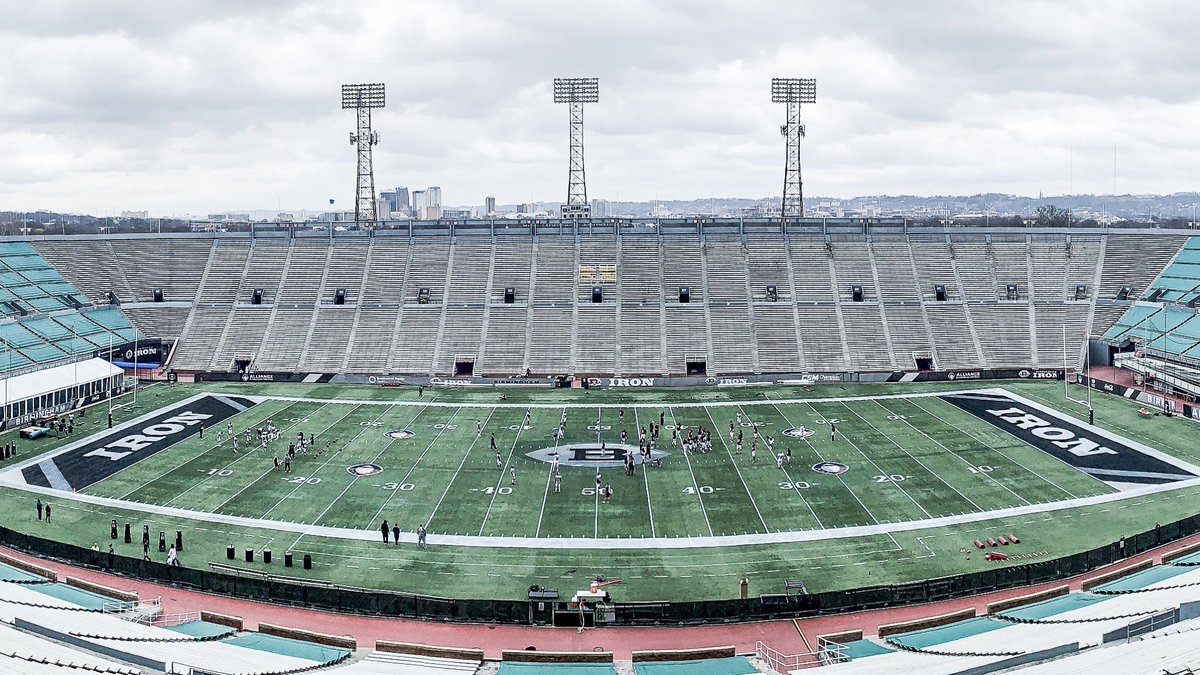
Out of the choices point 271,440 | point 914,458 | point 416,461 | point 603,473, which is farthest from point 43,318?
point 914,458

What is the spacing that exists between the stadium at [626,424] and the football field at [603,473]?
216mm

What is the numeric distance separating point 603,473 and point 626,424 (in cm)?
924

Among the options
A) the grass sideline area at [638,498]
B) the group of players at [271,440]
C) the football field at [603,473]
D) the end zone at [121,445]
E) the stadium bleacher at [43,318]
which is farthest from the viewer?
the stadium bleacher at [43,318]

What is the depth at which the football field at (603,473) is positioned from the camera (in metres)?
35.9

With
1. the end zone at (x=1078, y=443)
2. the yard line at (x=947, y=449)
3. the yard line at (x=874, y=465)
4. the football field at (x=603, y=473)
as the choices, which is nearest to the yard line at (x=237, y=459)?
the football field at (x=603, y=473)

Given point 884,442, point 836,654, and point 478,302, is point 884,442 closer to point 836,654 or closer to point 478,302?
point 836,654

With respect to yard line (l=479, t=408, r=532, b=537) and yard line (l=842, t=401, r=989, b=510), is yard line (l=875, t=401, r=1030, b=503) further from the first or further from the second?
yard line (l=479, t=408, r=532, b=537)

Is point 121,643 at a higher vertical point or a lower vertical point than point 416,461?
lower

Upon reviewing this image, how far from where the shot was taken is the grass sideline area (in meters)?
30.9

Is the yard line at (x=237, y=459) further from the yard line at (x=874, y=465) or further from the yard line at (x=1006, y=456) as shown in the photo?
the yard line at (x=1006, y=456)

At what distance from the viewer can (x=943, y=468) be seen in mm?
41219

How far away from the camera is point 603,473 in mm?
41219

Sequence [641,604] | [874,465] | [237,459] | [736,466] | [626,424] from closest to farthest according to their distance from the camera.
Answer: [641,604], [874,465], [736,466], [237,459], [626,424]

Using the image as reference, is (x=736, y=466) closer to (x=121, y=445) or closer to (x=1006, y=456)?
(x=1006, y=456)
